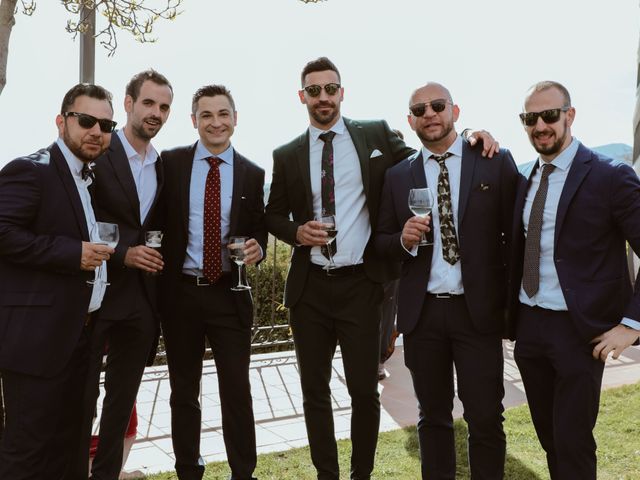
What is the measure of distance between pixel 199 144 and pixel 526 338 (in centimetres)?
229

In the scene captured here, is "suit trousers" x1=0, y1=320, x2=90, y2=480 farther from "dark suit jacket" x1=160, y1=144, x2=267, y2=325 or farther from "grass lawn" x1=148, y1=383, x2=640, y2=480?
"grass lawn" x1=148, y1=383, x2=640, y2=480

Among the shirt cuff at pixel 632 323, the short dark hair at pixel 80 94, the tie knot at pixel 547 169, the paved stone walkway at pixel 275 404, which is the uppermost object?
the short dark hair at pixel 80 94

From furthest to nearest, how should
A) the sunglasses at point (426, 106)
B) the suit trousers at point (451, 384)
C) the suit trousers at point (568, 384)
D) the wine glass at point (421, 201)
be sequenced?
the sunglasses at point (426, 106), the suit trousers at point (451, 384), the wine glass at point (421, 201), the suit trousers at point (568, 384)

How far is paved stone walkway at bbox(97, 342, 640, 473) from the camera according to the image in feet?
16.1

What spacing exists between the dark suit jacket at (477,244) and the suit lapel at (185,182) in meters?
1.20

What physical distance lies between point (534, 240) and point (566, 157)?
17.9 inches

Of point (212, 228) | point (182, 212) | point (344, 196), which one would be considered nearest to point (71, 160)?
point (182, 212)

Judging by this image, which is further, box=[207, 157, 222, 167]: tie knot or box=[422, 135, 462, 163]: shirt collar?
box=[207, 157, 222, 167]: tie knot

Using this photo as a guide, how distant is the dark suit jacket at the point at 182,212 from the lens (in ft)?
12.9

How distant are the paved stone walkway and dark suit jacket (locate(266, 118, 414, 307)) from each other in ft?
5.49

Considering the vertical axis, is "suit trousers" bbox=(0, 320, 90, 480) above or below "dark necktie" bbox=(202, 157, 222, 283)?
below

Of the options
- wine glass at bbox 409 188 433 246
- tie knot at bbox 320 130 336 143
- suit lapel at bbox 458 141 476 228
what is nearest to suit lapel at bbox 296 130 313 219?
tie knot at bbox 320 130 336 143

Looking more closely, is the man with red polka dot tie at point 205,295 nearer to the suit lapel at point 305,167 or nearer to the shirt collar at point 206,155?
the shirt collar at point 206,155

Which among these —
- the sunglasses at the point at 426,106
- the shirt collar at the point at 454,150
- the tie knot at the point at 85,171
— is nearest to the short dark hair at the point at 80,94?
the tie knot at the point at 85,171
